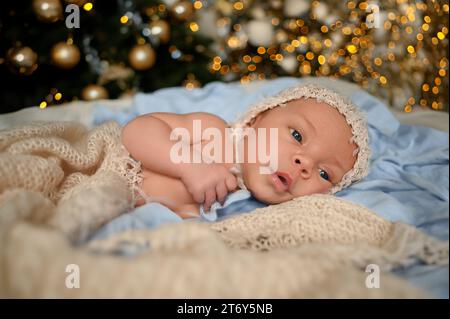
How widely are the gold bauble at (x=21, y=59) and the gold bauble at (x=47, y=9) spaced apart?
140 mm

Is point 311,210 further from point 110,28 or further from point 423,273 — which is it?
point 110,28

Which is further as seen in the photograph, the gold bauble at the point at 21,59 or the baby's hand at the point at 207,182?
the gold bauble at the point at 21,59

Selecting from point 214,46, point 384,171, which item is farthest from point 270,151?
point 214,46

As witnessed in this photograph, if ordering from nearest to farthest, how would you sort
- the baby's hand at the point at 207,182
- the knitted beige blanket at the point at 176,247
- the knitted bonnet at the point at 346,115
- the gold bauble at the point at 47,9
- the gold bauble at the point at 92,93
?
the knitted beige blanket at the point at 176,247 → the baby's hand at the point at 207,182 → the knitted bonnet at the point at 346,115 → the gold bauble at the point at 47,9 → the gold bauble at the point at 92,93

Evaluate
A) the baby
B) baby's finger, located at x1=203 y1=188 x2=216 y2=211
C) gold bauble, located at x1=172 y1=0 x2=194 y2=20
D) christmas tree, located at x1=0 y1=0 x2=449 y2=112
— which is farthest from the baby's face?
gold bauble, located at x1=172 y1=0 x2=194 y2=20

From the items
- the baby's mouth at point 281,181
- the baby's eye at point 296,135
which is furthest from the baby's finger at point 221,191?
the baby's eye at point 296,135

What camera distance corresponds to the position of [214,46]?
243cm

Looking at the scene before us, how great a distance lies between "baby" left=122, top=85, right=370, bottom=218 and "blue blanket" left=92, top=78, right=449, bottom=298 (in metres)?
0.07

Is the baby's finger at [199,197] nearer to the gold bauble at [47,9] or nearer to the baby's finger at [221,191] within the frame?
the baby's finger at [221,191]

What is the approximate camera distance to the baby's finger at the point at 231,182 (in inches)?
47.9

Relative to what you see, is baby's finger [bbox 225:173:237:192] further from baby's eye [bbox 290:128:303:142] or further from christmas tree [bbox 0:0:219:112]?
christmas tree [bbox 0:0:219:112]

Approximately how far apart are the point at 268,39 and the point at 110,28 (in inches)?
31.1

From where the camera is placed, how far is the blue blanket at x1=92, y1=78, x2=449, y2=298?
0.99m

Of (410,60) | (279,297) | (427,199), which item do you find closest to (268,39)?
(410,60)
